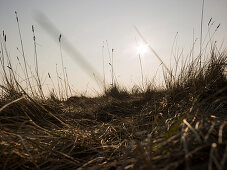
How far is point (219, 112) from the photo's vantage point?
1.28 metres

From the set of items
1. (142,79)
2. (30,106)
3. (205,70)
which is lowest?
(30,106)

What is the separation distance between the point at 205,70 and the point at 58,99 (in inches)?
90.8

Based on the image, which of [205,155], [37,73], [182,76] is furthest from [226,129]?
[37,73]

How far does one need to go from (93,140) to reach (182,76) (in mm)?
1456

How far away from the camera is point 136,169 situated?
0.53m

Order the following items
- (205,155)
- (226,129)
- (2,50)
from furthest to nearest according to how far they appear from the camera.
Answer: (2,50), (226,129), (205,155)

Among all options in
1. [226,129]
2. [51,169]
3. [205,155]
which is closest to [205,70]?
[226,129]

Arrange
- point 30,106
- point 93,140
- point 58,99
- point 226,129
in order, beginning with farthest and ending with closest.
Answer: point 58,99 < point 30,106 < point 93,140 < point 226,129

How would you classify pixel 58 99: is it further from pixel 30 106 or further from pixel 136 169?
pixel 136 169

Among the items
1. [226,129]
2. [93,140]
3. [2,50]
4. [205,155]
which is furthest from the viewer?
[2,50]

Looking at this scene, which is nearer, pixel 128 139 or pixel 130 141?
pixel 130 141

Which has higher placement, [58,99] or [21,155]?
[58,99]

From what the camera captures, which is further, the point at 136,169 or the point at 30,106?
the point at 30,106

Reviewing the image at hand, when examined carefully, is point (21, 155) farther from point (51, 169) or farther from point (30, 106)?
point (30, 106)
